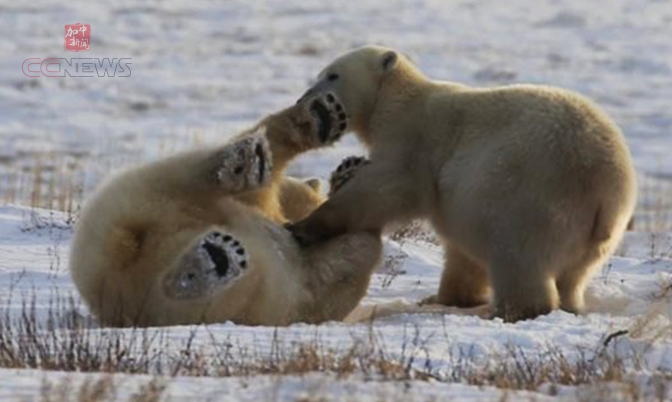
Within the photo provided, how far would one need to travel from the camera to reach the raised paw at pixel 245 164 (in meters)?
8.25

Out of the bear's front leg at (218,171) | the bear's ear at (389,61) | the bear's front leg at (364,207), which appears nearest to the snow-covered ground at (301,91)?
the bear's front leg at (364,207)

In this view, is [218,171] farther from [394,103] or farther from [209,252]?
[394,103]

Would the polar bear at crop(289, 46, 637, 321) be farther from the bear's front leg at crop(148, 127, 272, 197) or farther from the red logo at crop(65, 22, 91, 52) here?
the red logo at crop(65, 22, 91, 52)

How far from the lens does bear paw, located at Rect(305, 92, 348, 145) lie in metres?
9.23

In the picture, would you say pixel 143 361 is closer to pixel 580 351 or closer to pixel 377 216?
pixel 580 351

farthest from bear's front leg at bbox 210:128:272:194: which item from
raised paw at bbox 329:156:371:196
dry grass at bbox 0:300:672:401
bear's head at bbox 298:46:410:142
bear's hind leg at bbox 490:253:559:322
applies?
bear's head at bbox 298:46:410:142

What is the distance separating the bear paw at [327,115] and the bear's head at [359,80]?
0.34 m

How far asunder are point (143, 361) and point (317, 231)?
97.9 inches

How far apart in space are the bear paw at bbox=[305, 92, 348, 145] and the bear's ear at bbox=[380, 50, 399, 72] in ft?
1.85

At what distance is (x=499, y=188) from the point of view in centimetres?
859

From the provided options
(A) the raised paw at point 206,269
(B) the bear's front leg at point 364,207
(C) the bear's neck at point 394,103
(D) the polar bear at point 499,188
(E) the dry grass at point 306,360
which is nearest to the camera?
(E) the dry grass at point 306,360

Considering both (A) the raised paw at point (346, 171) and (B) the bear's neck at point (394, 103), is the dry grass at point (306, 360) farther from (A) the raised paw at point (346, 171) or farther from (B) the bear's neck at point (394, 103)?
(B) the bear's neck at point (394, 103)

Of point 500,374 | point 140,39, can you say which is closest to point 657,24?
point 140,39

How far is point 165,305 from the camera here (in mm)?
7910
